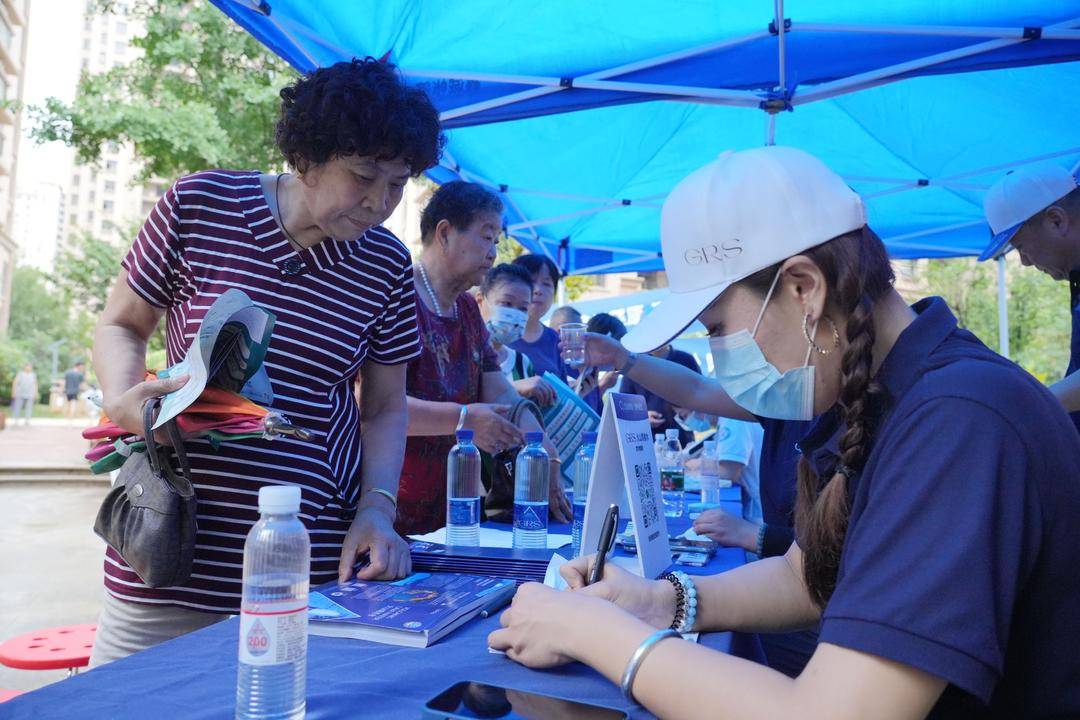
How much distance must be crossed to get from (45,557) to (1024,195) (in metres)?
7.45

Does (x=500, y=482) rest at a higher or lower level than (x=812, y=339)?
lower

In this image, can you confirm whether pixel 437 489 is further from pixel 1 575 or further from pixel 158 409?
pixel 1 575

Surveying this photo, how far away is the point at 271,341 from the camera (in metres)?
1.77

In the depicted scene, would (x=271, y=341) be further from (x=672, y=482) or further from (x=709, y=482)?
(x=709, y=482)

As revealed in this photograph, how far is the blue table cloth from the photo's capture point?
3.39ft

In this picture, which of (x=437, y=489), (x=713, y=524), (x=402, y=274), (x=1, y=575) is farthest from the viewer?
(x=1, y=575)

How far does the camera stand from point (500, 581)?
1.68 metres

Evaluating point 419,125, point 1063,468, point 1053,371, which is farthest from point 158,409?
point 1053,371

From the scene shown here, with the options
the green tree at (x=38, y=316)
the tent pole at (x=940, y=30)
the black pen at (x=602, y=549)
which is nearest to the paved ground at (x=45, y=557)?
the black pen at (x=602, y=549)

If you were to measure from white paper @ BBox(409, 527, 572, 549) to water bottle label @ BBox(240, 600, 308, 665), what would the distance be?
1127 mm

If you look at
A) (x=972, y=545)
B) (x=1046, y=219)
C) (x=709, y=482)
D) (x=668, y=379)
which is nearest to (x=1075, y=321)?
(x=1046, y=219)

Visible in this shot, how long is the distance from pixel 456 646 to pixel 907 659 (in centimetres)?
70

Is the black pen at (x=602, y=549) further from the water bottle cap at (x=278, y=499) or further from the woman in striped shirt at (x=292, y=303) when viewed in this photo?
the water bottle cap at (x=278, y=499)

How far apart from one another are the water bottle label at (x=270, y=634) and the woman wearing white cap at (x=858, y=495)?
358mm
